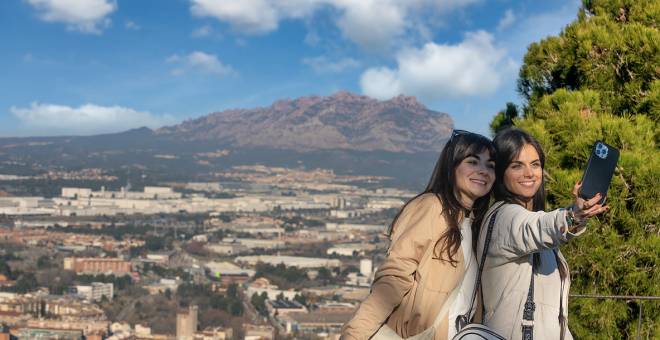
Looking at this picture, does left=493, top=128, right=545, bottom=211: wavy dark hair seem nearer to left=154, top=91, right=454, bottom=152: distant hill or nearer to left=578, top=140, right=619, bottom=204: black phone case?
left=578, top=140, right=619, bottom=204: black phone case

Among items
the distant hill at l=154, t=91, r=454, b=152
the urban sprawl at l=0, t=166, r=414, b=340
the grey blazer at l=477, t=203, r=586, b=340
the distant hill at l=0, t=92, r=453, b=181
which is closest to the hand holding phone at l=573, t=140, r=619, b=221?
the grey blazer at l=477, t=203, r=586, b=340

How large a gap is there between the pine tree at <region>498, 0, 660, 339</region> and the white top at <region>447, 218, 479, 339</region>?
1.34 meters

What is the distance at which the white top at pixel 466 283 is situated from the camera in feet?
4.23

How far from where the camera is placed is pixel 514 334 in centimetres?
137

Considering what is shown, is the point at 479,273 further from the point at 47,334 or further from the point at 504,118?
the point at 47,334

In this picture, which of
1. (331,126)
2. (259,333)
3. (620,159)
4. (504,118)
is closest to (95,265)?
(259,333)

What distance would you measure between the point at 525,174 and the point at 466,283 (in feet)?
1.34

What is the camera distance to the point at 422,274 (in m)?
1.27

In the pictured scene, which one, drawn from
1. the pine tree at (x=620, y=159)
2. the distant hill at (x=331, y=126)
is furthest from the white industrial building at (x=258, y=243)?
the distant hill at (x=331, y=126)

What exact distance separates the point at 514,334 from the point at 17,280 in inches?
1140

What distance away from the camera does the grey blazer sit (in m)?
1.37

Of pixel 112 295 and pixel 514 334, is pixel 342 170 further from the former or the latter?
pixel 514 334

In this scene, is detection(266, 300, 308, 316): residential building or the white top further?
→ detection(266, 300, 308, 316): residential building

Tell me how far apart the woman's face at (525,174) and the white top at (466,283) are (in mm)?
272
